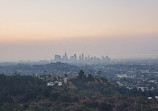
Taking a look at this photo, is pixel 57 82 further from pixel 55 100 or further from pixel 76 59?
pixel 76 59

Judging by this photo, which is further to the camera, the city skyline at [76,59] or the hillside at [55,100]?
the city skyline at [76,59]

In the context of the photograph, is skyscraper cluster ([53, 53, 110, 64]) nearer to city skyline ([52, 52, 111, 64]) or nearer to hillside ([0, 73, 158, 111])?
city skyline ([52, 52, 111, 64])

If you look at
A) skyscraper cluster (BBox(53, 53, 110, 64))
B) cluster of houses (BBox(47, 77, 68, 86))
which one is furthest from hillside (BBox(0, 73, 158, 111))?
skyscraper cluster (BBox(53, 53, 110, 64))

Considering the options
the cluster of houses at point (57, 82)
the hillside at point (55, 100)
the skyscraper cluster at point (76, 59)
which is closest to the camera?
the hillside at point (55, 100)

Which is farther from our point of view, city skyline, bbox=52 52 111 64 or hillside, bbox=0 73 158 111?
city skyline, bbox=52 52 111 64

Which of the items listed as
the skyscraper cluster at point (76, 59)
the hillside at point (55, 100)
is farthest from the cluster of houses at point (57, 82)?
the skyscraper cluster at point (76, 59)

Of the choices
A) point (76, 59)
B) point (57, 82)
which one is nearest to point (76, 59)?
point (76, 59)

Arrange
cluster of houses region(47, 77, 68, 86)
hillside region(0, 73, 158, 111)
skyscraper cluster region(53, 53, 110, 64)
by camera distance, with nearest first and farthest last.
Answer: hillside region(0, 73, 158, 111) < cluster of houses region(47, 77, 68, 86) < skyscraper cluster region(53, 53, 110, 64)

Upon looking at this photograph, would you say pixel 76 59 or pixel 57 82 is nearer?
pixel 57 82

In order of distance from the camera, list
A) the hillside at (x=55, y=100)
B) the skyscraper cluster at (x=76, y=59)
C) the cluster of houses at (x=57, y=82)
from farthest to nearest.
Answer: the skyscraper cluster at (x=76, y=59) < the cluster of houses at (x=57, y=82) < the hillside at (x=55, y=100)

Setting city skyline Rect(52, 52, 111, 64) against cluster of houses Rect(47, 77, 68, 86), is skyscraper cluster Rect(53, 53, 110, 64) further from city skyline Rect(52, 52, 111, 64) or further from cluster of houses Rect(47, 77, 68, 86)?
cluster of houses Rect(47, 77, 68, 86)

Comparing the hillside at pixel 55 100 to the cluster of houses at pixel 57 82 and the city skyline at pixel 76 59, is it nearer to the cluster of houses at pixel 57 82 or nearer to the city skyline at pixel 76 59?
the cluster of houses at pixel 57 82

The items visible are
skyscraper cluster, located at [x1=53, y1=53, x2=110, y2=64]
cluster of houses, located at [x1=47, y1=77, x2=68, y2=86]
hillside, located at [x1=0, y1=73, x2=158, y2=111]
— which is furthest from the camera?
skyscraper cluster, located at [x1=53, y1=53, x2=110, y2=64]
